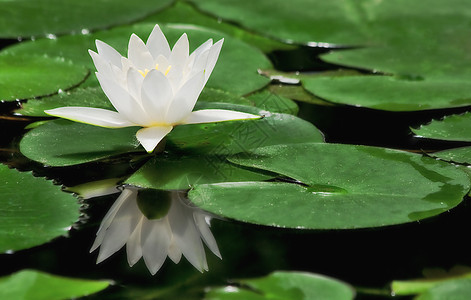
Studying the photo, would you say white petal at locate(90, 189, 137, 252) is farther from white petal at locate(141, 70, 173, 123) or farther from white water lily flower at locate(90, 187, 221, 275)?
white petal at locate(141, 70, 173, 123)

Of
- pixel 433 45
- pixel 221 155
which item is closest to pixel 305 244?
pixel 221 155

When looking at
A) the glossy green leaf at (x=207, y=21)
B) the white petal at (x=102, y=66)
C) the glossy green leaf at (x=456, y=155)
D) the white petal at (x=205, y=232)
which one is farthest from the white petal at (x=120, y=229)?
the glossy green leaf at (x=207, y=21)

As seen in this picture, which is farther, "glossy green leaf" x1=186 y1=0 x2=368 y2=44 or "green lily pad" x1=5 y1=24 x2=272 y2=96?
"glossy green leaf" x1=186 y1=0 x2=368 y2=44

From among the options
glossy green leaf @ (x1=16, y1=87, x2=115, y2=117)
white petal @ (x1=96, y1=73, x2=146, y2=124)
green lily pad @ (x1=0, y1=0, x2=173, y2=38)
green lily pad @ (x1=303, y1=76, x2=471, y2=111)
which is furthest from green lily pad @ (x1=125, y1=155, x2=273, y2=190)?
green lily pad @ (x1=0, y1=0, x2=173, y2=38)

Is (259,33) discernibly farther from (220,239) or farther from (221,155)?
(220,239)

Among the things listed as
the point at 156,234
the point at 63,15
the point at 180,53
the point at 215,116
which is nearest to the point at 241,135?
the point at 215,116
